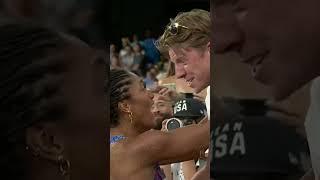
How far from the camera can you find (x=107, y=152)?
2.01m

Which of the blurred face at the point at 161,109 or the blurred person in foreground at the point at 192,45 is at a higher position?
the blurred person in foreground at the point at 192,45

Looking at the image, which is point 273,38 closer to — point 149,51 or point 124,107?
point 124,107

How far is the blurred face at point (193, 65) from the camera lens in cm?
220

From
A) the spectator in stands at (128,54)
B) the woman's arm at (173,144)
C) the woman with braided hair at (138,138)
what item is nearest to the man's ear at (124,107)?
the woman with braided hair at (138,138)

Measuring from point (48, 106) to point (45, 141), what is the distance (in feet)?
0.40

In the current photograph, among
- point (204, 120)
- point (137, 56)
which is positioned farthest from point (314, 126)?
point (137, 56)

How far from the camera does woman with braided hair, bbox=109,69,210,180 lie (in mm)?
2166

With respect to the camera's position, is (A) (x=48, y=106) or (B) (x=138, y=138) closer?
(A) (x=48, y=106)

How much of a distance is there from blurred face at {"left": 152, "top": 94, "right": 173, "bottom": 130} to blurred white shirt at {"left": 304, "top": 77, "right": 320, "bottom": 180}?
0.69 metres

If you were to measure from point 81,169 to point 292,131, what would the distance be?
0.72 meters

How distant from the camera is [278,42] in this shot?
5.98 ft

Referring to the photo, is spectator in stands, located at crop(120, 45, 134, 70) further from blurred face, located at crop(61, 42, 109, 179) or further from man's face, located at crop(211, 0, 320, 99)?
man's face, located at crop(211, 0, 320, 99)

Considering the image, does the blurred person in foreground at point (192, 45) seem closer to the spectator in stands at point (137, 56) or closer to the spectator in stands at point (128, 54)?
the spectator in stands at point (128, 54)

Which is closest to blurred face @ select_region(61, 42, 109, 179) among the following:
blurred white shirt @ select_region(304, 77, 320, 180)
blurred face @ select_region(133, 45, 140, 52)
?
blurred white shirt @ select_region(304, 77, 320, 180)
